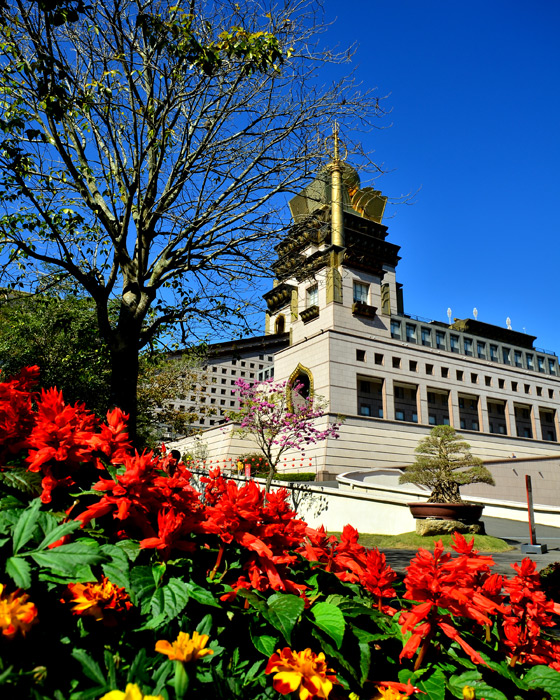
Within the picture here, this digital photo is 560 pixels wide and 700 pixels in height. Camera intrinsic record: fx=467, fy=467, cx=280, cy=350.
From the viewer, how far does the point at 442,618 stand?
1639mm

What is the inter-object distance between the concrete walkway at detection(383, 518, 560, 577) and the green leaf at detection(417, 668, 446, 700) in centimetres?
533

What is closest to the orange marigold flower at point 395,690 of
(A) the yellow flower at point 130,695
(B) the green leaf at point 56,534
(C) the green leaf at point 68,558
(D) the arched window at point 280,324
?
(A) the yellow flower at point 130,695

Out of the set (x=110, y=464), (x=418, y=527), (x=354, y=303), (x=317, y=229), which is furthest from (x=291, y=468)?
(x=110, y=464)

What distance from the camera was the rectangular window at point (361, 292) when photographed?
38759mm

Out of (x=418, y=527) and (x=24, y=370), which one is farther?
(x=418, y=527)

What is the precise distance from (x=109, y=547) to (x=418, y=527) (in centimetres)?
1369

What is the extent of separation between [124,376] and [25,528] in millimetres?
6409

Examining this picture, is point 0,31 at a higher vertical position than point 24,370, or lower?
higher

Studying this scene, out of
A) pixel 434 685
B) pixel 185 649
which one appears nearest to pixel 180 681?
pixel 185 649

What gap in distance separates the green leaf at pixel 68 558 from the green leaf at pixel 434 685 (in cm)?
112

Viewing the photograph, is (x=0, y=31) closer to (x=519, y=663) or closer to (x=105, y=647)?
(x=105, y=647)

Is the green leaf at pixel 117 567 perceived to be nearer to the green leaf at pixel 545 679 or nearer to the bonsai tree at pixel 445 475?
the green leaf at pixel 545 679

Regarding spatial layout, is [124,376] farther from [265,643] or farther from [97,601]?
[265,643]

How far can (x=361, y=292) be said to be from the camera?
129 feet
